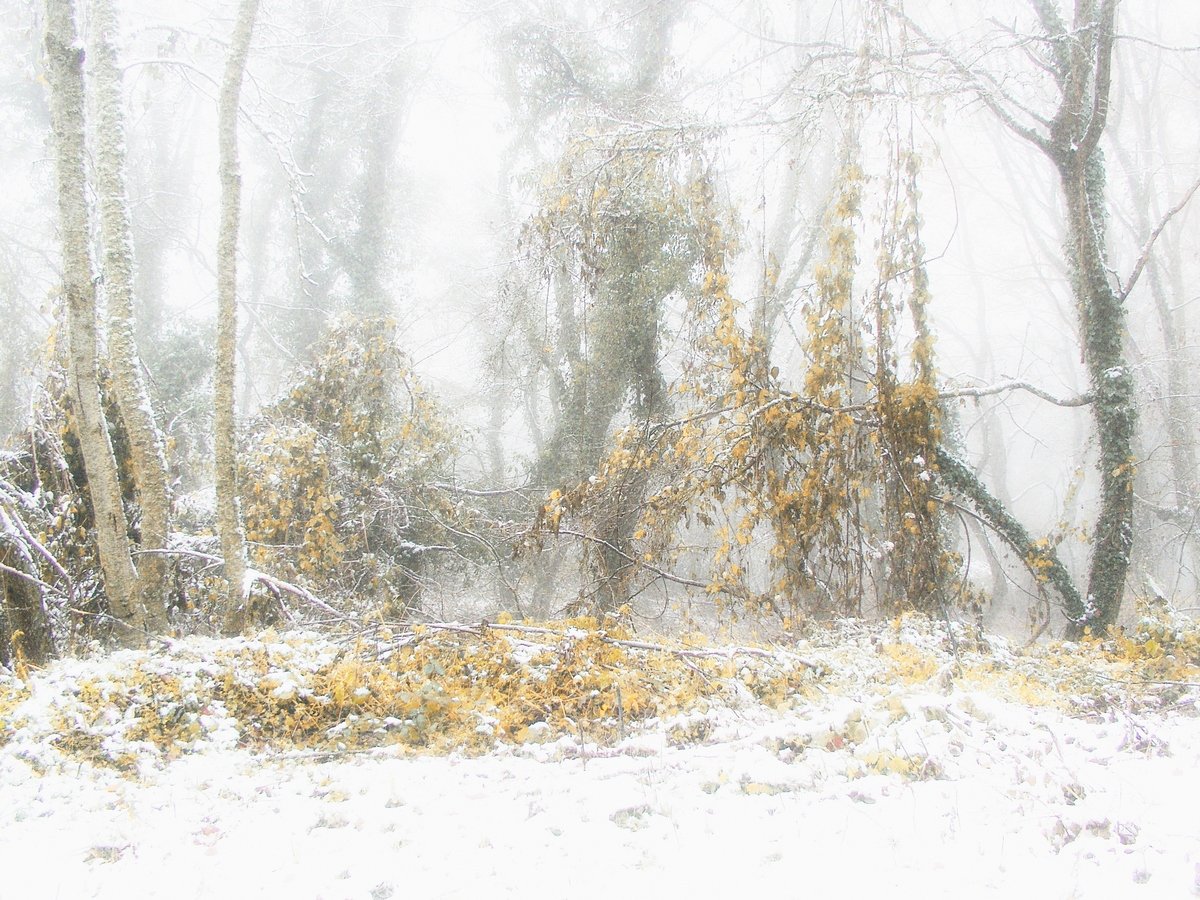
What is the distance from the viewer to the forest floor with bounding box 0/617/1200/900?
5.48 ft

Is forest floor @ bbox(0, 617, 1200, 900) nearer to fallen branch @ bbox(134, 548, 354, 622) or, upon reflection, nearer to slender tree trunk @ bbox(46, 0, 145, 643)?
slender tree trunk @ bbox(46, 0, 145, 643)

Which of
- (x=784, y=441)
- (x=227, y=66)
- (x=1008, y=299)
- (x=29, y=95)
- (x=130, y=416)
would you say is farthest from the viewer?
(x=1008, y=299)

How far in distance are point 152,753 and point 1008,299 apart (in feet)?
103

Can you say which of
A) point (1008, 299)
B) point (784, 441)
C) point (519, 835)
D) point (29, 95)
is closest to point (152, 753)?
point (519, 835)

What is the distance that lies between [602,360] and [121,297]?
224 inches

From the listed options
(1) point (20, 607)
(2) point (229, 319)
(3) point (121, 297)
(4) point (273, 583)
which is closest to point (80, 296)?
(3) point (121, 297)

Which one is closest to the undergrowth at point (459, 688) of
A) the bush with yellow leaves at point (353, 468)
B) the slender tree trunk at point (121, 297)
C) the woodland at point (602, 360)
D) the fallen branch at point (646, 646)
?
the fallen branch at point (646, 646)

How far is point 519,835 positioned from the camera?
6.26 ft

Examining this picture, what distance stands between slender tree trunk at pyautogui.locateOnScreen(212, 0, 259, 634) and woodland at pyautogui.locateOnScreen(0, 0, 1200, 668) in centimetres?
2

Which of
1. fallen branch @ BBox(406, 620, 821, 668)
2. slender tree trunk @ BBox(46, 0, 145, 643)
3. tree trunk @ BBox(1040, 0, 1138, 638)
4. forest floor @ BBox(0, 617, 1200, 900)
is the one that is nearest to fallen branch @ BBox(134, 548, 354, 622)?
slender tree trunk @ BBox(46, 0, 145, 643)

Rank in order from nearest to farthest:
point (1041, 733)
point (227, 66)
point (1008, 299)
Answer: point (1041, 733)
point (227, 66)
point (1008, 299)

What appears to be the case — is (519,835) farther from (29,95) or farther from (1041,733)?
(29,95)

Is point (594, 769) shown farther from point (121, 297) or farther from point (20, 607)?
point (121, 297)

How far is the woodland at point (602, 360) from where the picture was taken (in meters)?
4.32
